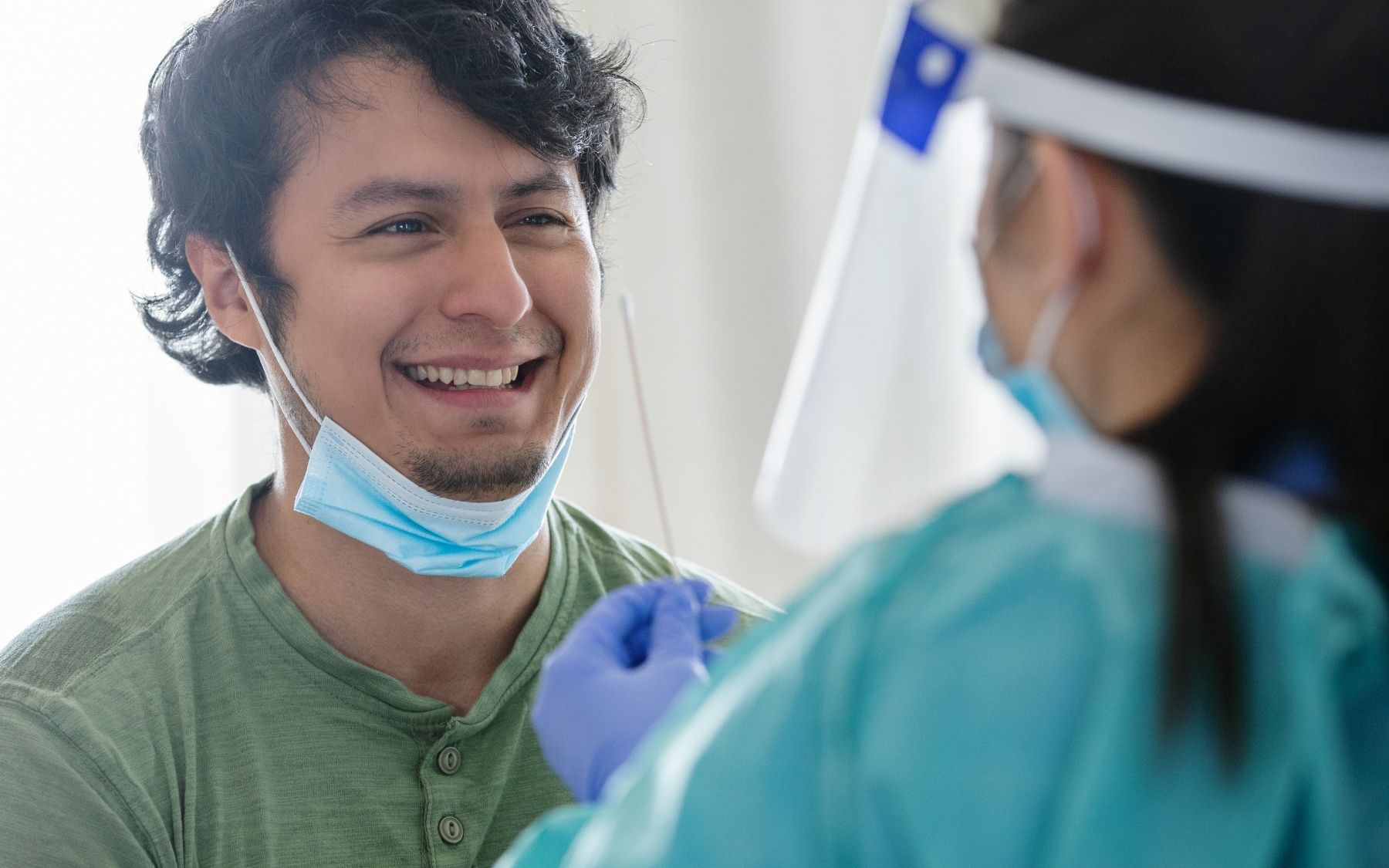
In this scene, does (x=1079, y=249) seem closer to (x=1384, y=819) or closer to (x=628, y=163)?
(x=1384, y=819)

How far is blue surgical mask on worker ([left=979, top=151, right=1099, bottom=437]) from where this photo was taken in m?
0.61

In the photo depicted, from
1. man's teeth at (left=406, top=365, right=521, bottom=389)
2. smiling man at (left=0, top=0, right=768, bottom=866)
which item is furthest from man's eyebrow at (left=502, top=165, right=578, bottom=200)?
man's teeth at (left=406, top=365, right=521, bottom=389)

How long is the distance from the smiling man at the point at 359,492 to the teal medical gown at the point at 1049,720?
77cm

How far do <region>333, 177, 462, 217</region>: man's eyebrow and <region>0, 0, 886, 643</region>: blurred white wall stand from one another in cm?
75

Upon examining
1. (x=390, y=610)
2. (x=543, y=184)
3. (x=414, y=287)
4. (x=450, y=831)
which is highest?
(x=543, y=184)

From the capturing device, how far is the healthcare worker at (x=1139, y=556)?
55cm

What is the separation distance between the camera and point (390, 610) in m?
1.41

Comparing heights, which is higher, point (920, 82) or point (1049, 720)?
point (920, 82)

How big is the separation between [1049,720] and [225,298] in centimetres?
121

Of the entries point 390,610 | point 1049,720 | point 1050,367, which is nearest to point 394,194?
point 390,610

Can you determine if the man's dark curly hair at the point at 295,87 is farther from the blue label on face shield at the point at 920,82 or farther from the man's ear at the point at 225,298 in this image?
the blue label on face shield at the point at 920,82

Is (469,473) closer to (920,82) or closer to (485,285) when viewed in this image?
(485,285)

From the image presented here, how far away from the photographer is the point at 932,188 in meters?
0.75

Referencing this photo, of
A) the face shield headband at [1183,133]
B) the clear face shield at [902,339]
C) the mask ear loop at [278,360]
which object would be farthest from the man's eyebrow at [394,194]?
the face shield headband at [1183,133]
